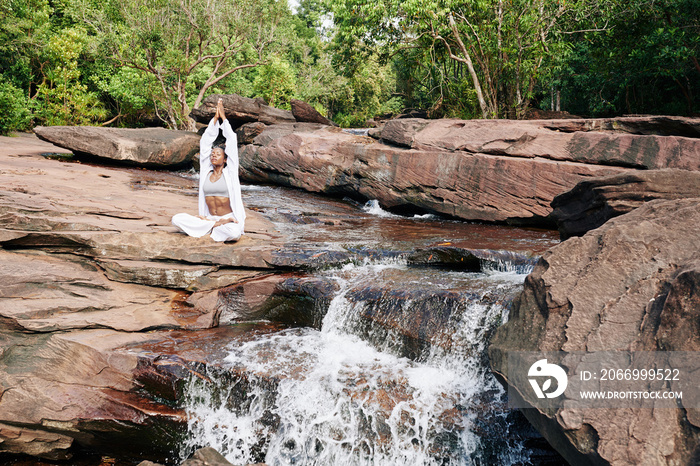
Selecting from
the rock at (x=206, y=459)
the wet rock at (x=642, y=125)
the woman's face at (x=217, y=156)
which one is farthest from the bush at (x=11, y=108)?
the rock at (x=206, y=459)

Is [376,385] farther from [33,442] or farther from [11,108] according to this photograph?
[11,108]

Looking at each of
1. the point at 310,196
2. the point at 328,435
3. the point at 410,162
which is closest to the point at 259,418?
the point at 328,435

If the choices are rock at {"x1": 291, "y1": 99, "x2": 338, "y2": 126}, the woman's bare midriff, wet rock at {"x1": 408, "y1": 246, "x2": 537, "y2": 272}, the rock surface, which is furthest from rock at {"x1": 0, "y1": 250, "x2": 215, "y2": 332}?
rock at {"x1": 291, "y1": 99, "x2": 338, "y2": 126}

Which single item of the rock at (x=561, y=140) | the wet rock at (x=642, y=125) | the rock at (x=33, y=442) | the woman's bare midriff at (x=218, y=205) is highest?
the wet rock at (x=642, y=125)

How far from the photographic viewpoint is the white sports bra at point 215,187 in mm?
6930

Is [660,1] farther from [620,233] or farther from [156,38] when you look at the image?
[156,38]

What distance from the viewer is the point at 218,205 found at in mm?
7102

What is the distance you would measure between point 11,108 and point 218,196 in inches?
615

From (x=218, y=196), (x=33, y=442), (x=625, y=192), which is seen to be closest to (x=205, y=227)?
(x=218, y=196)

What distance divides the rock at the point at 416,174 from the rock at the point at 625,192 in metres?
2.52

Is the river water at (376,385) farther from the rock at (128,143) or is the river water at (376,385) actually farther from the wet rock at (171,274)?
the rock at (128,143)

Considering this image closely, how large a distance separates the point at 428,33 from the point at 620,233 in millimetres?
12443

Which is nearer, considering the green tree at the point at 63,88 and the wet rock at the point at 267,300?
the wet rock at the point at 267,300

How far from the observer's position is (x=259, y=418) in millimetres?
4805
